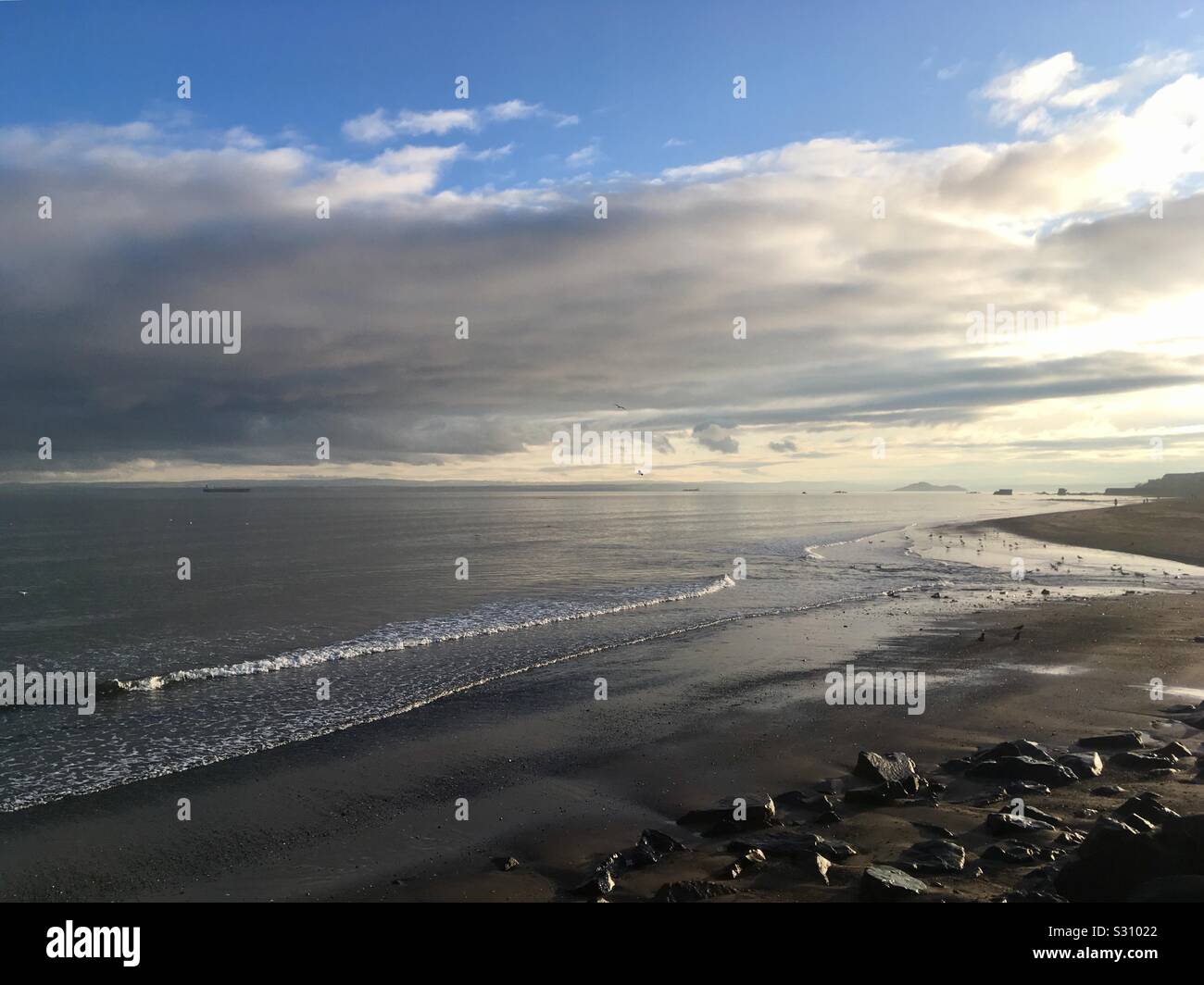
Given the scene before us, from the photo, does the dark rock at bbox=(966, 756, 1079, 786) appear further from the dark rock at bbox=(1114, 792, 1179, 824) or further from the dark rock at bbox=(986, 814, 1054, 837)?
the dark rock at bbox=(986, 814, 1054, 837)

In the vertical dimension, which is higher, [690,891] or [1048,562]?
[690,891]

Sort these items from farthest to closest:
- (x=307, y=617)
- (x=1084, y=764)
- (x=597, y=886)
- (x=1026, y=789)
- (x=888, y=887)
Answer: (x=307, y=617) → (x=1084, y=764) → (x=1026, y=789) → (x=597, y=886) → (x=888, y=887)

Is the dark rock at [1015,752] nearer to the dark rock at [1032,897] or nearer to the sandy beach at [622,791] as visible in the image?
the sandy beach at [622,791]

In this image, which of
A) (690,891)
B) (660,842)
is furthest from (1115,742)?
(690,891)

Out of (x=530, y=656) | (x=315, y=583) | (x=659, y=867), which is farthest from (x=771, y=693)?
(x=315, y=583)

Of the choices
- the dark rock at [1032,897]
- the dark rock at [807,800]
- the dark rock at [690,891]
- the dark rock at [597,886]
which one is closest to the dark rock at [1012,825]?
the dark rock at [1032,897]

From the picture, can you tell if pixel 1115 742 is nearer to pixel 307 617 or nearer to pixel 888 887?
pixel 888 887
